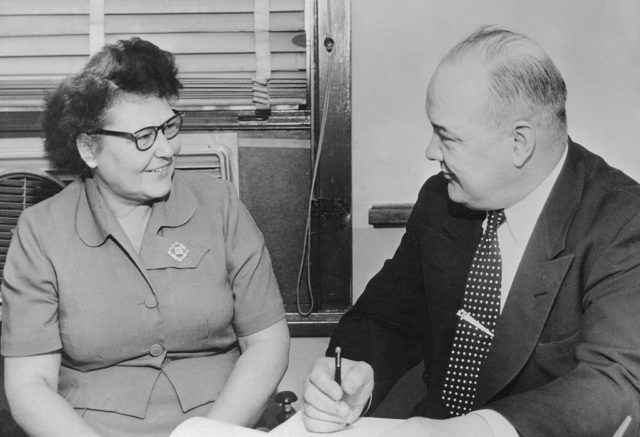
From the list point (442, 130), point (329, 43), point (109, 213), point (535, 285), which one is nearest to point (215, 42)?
point (329, 43)

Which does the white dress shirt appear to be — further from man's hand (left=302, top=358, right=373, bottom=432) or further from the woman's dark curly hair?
the woman's dark curly hair

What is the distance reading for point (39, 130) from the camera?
8.90ft

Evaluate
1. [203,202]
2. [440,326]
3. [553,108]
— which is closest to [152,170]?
[203,202]

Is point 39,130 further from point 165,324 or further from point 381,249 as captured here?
point 381,249

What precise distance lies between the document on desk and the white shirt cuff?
0.75ft

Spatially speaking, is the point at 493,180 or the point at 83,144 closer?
the point at 493,180

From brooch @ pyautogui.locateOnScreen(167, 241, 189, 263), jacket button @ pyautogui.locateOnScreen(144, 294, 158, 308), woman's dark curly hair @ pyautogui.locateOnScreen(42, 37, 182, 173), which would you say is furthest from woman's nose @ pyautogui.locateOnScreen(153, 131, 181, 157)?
jacket button @ pyautogui.locateOnScreen(144, 294, 158, 308)

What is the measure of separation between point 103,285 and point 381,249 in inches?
45.2

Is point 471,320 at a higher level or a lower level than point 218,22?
lower

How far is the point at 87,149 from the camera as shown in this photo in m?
2.21

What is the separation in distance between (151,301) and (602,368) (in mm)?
1209

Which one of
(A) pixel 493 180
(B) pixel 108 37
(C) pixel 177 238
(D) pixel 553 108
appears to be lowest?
(C) pixel 177 238

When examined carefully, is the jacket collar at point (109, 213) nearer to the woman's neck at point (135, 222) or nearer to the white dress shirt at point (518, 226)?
the woman's neck at point (135, 222)

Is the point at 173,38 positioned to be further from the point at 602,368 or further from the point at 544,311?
the point at 602,368
